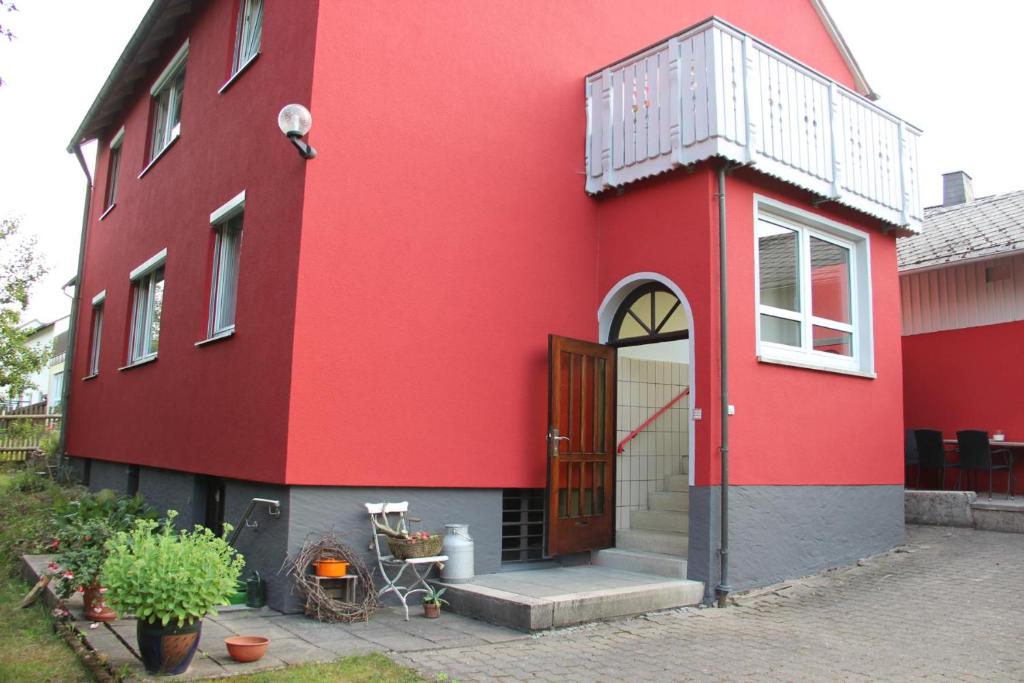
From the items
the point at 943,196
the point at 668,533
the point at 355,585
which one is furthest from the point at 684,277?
the point at 943,196

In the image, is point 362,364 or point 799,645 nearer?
point 799,645

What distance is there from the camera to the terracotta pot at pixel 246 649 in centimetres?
479

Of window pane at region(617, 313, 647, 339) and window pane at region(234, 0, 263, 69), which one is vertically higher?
window pane at region(234, 0, 263, 69)

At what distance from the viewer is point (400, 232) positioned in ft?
23.5

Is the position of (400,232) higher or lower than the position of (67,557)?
higher

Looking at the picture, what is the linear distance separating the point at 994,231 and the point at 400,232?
29.7ft

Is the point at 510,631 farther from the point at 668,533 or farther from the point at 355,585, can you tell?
the point at 668,533

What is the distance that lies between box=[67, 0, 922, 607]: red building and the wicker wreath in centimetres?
16

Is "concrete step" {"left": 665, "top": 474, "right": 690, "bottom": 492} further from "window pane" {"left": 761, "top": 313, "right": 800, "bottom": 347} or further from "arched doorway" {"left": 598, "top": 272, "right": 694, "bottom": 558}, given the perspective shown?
"window pane" {"left": 761, "top": 313, "right": 800, "bottom": 347}

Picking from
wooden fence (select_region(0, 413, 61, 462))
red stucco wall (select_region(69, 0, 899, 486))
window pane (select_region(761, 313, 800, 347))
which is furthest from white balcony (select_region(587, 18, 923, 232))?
wooden fence (select_region(0, 413, 61, 462))

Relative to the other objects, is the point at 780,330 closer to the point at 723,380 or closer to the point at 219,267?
the point at 723,380

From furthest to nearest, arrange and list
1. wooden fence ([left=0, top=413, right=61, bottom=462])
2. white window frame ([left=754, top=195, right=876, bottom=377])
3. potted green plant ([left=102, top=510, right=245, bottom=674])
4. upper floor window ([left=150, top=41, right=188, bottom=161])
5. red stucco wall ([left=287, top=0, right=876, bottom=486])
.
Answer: wooden fence ([left=0, top=413, right=61, bottom=462]) → upper floor window ([left=150, top=41, right=188, bottom=161]) → white window frame ([left=754, top=195, right=876, bottom=377]) → red stucco wall ([left=287, top=0, right=876, bottom=486]) → potted green plant ([left=102, top=510, right=245, bottom=674])

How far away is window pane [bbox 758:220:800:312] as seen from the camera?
7973mm

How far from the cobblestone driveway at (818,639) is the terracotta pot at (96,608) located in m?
2.21
